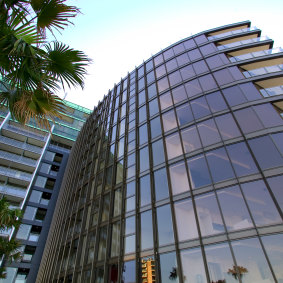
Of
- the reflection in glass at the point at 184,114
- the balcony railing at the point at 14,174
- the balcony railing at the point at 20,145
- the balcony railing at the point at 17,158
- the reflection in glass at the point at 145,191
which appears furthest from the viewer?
the balcony railing at the point at 20,145

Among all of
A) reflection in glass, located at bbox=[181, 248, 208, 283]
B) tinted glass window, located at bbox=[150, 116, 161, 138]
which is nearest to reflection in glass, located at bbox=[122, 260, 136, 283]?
reflection in glass, located at bbox=[181, 248, 208, 283]

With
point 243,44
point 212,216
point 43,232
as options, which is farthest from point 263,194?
point 43,232

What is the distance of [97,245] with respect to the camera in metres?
17.3

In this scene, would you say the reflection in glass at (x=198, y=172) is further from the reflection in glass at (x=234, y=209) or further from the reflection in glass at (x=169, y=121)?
the reflection in glass at (x=169, y=121)

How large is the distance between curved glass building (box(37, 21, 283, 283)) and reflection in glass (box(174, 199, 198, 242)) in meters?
0.06

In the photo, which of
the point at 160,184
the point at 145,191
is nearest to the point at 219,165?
the point at 160,184

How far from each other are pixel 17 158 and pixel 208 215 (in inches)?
1439

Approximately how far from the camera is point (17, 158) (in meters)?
38.9

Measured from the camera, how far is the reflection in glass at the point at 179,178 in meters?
14.6

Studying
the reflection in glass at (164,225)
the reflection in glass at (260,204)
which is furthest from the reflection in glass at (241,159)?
the reflection in glass at (164,225)

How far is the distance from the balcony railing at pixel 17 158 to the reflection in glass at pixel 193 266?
34552 mm

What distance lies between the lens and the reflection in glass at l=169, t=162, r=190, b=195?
14.6 m

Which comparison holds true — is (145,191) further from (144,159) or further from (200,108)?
(200,108)

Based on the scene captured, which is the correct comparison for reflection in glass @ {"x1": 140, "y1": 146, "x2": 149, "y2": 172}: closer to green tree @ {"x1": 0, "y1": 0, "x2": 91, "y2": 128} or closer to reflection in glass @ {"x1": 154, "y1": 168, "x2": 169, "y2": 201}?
reflection in glass @ {"x1": 154, "y1": 168, "x2": 169, "y2": 201}
